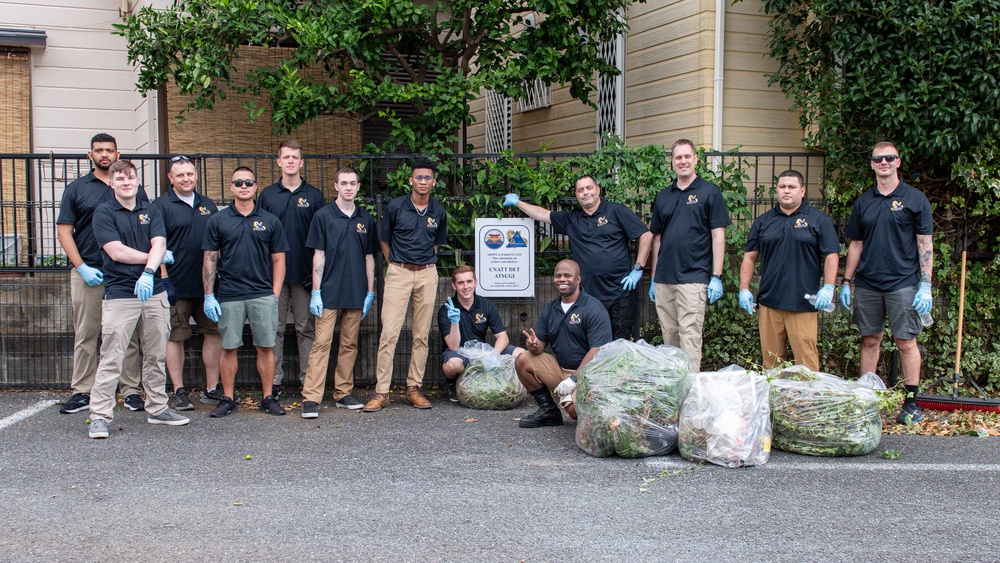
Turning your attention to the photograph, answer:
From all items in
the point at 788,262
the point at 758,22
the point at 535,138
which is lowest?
the point at 788,262

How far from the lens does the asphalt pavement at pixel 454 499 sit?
4090mm

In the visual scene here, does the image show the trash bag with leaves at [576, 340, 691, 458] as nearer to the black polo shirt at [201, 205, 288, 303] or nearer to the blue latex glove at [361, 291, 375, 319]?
the blue latex glove at [361, 291, 375, 319]

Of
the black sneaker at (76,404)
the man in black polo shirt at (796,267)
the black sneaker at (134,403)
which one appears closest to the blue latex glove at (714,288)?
the man in black polo shirt at (796,267)

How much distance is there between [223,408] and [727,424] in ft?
12.7

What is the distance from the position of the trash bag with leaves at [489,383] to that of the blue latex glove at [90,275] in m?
2.94

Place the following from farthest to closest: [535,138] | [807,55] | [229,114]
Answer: [535,138] < [229,114] < [807,55]

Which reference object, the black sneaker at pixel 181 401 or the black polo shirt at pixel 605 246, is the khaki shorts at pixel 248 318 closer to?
the black sneaker at pixel 181 401

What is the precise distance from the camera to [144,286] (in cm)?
629

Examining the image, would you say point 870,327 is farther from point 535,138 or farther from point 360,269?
point 535,138

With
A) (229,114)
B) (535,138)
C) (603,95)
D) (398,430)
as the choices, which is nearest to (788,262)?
(398,430)

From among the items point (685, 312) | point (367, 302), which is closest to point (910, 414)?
point (685, 312)

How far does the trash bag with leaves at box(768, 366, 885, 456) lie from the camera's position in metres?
5.70

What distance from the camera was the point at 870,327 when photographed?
6.92 metres

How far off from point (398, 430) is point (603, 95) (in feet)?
18.0
